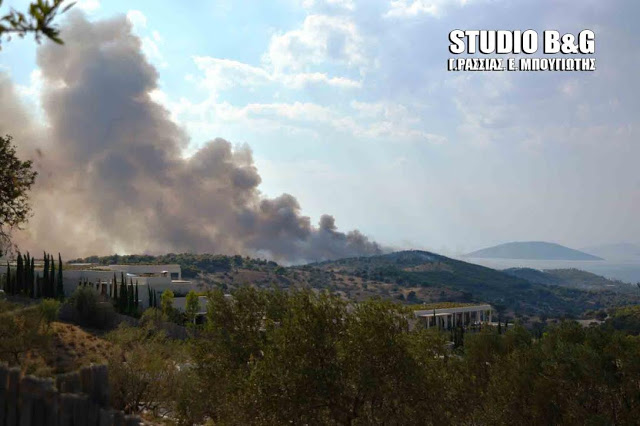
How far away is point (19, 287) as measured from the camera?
61906mm

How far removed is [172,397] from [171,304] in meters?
43.0

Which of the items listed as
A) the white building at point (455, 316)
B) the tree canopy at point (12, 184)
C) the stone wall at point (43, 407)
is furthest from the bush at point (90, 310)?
the stone wall at point (43, 407)

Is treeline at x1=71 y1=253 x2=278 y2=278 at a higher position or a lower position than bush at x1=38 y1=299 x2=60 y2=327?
higher

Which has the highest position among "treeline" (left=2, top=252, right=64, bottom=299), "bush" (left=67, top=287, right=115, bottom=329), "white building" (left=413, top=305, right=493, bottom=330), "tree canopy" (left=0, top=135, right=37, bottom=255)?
"tree canopy" (left=0, top=135, right=37, bottom=255)

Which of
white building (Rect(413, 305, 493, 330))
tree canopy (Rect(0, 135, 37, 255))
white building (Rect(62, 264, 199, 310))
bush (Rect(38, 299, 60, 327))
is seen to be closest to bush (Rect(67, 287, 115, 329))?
bush (Rect(38, 299, 60, 327))

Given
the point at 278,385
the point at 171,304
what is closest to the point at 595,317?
the point at 171,304

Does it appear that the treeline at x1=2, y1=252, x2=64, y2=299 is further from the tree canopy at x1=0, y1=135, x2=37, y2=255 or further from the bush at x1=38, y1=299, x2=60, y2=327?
the tree canopy at x1=0, y1=135, x2=37, y2=255

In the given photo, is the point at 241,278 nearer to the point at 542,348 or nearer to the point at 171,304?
the point at 171,304

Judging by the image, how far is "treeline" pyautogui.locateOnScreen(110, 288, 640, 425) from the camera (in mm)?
21141

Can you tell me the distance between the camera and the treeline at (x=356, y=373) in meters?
21.1

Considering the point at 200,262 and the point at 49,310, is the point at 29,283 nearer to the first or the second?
the point at 49,310

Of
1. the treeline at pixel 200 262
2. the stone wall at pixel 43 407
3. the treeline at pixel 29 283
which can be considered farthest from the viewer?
the treeline at pixel 200 262

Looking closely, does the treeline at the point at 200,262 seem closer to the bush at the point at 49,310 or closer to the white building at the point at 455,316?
the white building at the point at 455,316

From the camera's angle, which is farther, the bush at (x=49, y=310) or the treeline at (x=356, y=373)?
the bush at (x=49, y=310)
